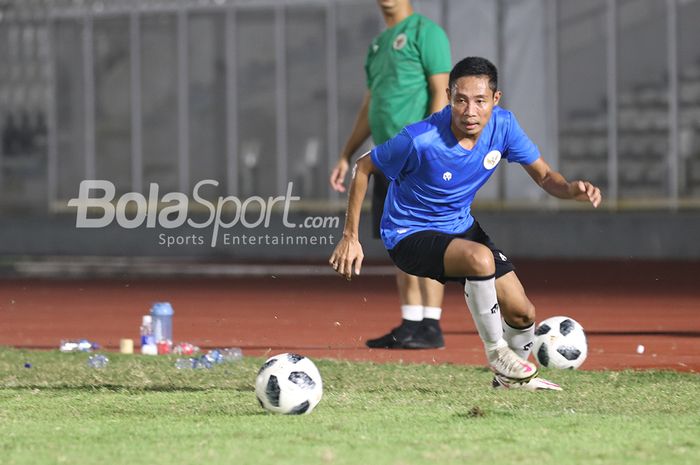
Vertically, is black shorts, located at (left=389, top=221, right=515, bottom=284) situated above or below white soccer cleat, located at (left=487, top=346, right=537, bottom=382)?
above

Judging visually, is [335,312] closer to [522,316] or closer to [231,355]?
[231,355]

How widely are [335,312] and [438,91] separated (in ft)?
14.7

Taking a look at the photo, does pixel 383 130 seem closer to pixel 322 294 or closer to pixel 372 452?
pixel 372 452

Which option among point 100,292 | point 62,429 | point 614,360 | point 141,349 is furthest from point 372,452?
point 100,292

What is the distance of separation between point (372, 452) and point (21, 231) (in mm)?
20959

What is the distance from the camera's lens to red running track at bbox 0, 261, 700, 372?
1013 centimetres

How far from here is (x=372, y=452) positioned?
5.63 meters

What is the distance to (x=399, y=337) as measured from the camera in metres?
9.64

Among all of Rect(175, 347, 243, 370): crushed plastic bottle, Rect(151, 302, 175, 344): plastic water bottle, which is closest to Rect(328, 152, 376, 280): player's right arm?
Rect(175, 347, 243, 370): crushed plastic bottle

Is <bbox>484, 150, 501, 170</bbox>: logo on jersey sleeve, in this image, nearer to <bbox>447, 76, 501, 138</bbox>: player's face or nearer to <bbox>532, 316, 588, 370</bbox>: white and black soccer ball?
<bbox>447, 76, 501, 138</bbox>: player's face

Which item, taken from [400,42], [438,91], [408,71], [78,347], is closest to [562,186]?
[438,91]

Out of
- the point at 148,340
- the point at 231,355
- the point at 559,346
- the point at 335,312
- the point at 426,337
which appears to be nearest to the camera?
the point at 559,346

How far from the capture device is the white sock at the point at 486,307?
7.27 meters

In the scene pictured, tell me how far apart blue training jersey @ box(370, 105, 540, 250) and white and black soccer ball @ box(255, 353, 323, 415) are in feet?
4.25
